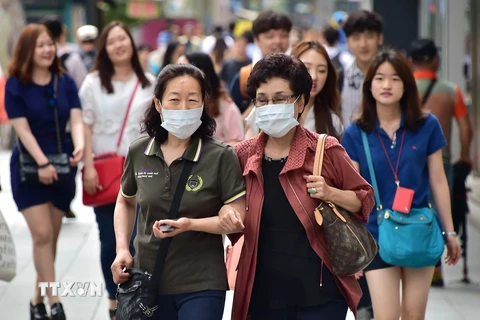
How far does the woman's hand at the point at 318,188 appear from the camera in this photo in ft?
13.3

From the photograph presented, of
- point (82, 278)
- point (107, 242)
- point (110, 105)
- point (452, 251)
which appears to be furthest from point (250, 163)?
point (82, 278)

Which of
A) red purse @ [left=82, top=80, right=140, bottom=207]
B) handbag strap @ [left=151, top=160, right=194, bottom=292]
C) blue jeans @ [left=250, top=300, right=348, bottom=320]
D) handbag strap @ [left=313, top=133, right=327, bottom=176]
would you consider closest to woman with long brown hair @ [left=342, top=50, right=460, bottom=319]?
blue jeans @ [left=250, top=300, right=348, bottom=320]

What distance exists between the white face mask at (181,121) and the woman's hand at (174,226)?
451mm

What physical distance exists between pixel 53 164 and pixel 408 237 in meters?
2.68

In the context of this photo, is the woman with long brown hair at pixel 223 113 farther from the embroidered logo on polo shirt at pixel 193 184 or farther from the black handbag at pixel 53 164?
the embroidered logo on polo shirt at pixel 193 184

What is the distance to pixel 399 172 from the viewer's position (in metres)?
5.29

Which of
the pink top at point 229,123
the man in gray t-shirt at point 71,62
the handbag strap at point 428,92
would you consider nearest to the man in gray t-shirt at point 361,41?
the handbag strap at point 428,92

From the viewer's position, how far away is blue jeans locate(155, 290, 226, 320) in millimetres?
4070

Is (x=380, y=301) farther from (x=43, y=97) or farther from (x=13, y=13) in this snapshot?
(x=13, y=13)

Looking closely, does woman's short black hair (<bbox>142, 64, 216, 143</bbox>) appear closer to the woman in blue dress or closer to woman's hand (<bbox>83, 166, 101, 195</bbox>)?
woman's hand (<bbox>83, 166, 101, 195</bbox>)

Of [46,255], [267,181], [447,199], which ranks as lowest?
[46,255]

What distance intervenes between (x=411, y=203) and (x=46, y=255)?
274 centimetres

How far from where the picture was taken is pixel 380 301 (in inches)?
Result: 204

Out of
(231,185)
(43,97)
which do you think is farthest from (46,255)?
(231,185)
